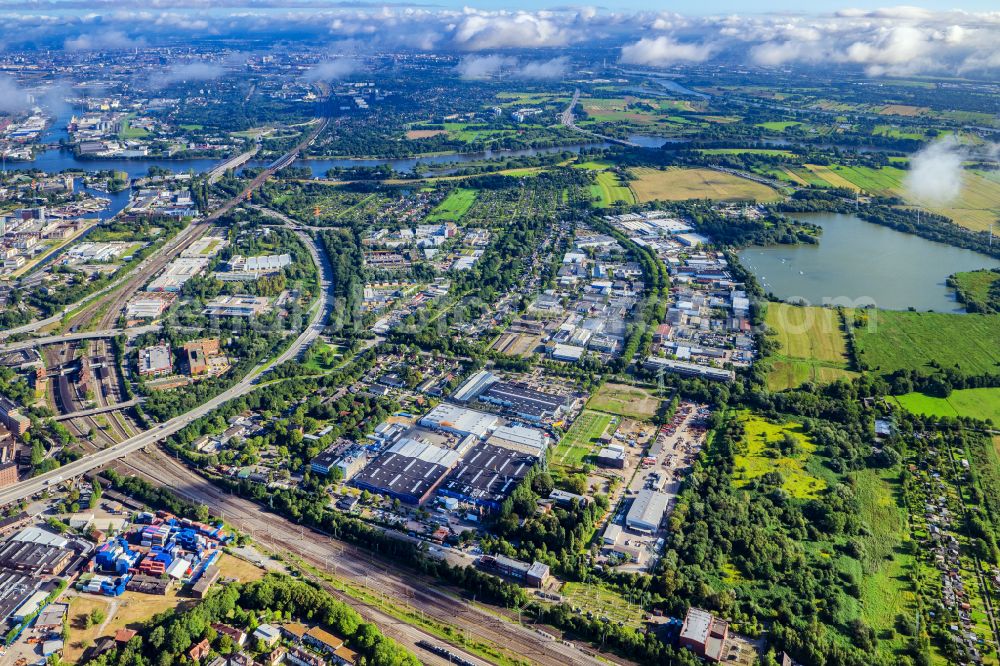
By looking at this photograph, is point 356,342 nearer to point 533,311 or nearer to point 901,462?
point 533,311

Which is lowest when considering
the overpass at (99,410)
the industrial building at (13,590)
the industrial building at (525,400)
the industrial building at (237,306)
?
the industrial building at (13,590)

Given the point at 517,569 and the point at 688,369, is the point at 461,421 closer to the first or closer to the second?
the point at 517,569

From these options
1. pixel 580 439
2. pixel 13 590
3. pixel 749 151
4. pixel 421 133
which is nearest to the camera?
pixel 13 590

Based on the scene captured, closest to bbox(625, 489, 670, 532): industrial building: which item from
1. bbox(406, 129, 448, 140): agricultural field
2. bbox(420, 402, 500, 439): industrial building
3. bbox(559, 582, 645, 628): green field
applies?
bbox(559, 582, 645, 628): green field

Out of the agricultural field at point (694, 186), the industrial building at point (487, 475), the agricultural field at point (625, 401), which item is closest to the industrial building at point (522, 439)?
the industrial building at point (487, 475)

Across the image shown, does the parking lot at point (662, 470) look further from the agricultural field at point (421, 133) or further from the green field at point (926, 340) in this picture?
the agricultural field at point (421, 133)

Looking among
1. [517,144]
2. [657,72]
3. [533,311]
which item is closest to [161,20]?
[657,72]

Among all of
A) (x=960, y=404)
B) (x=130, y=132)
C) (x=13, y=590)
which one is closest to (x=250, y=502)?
(x=13, y=590)
